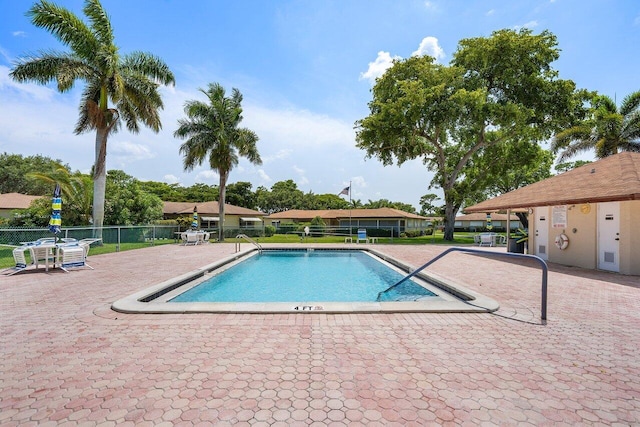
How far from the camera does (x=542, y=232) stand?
12695mm

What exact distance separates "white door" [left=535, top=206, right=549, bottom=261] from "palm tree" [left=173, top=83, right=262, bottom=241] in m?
19.0

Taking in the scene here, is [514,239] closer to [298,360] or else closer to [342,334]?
[342,334]

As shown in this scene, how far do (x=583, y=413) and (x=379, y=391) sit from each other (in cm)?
157

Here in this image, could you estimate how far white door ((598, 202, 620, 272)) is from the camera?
9500mm

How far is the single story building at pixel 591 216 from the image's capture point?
29.9 feet

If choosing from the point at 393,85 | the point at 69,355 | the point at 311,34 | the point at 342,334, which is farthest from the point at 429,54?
the point at 69,355

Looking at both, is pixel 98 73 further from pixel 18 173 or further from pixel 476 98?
pixel 18 173

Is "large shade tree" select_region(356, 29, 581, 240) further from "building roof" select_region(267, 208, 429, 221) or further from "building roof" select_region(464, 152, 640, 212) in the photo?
"building roof" select_region(267, 208, 429, 221)

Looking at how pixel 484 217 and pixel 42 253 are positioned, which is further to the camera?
pixel 484 217

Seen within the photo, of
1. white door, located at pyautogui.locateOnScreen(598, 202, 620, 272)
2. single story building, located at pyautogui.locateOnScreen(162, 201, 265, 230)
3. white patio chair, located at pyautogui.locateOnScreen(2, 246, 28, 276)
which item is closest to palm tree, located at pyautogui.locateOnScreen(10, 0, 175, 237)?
white patio chair, located at pyautogui.locateOnScreen(2, 246, 28, 276)

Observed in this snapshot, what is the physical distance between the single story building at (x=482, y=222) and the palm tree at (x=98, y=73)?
4973cm

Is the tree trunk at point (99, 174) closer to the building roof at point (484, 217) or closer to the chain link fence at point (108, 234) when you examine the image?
the chain link fence at point (108, 234)

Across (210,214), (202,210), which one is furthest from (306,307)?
(202,210)

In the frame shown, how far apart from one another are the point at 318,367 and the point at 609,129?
2890cm
